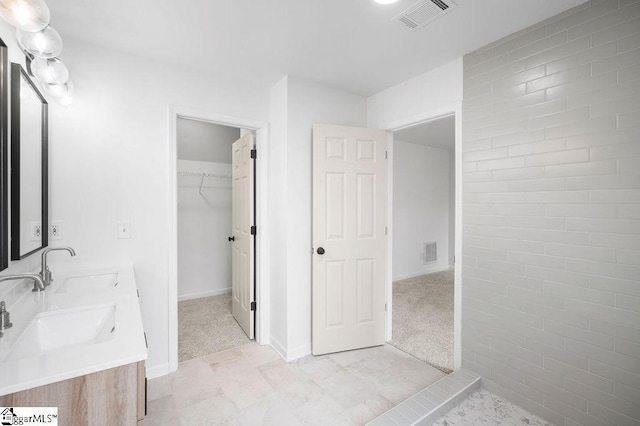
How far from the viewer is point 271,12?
5.77ft

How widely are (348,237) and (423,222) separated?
11.2 ft

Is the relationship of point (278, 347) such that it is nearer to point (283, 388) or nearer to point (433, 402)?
point (283, 388)

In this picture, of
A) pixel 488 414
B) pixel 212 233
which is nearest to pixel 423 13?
pixel 488 414

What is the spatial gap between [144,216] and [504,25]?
2.83 meters

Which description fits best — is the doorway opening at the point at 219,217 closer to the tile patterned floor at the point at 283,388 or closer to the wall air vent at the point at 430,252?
the tile patterned floor at the point at 283,388

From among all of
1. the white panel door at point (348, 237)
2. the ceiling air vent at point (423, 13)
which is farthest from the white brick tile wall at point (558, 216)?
the white panel door at point (348, 237)

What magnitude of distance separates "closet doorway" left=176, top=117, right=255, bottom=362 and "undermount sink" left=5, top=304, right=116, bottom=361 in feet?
5.51

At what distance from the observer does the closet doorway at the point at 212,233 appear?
10.2ft

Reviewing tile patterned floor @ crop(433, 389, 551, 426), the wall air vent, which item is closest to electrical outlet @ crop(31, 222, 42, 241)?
tile patterned floor @ crop(433, 389, 551, 426)

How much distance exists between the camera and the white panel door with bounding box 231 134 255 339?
2947mm

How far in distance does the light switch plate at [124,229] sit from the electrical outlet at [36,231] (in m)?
0.46

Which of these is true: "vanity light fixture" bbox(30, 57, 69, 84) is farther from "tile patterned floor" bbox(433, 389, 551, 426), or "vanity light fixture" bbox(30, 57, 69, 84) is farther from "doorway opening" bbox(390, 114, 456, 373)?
"doorway opening" bbox(390, 114, 456, 373)

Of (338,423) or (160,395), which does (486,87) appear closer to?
(338,423)

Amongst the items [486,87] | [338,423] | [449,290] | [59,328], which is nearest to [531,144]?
[486,87]
